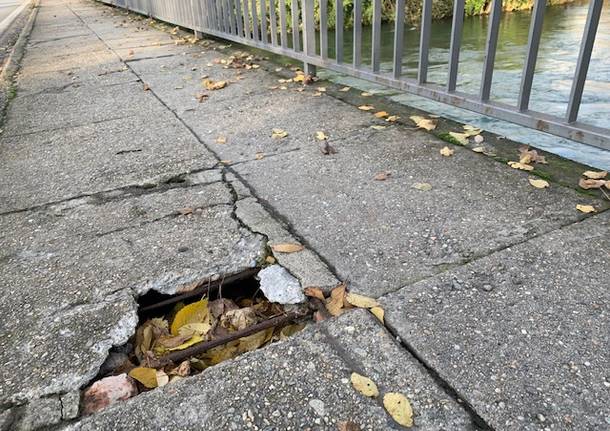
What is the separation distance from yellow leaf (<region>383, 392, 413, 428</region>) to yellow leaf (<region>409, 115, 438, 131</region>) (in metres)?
2.28

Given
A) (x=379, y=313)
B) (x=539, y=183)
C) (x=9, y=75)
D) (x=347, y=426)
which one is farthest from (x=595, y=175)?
(x=9, y=75)

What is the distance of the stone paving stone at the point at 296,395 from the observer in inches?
50.6

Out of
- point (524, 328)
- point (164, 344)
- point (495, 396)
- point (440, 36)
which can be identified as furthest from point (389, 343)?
point (440, 36)

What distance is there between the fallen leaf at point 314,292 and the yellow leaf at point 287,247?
0.89 ft

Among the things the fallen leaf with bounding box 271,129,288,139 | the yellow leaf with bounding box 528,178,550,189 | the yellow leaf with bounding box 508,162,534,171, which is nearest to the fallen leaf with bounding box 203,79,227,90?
the fallen leaf with bounding box 271,129,288,139

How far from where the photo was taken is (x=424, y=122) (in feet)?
10.9

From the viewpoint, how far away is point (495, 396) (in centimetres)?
132

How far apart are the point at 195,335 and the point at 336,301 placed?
1.67 feet

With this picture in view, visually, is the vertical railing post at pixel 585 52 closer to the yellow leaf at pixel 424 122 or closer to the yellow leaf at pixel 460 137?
the yellow leaf at pixel 460 137

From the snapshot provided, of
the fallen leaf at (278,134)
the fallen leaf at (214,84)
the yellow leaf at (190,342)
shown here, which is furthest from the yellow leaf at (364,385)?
the fallen leaf at (214,84)

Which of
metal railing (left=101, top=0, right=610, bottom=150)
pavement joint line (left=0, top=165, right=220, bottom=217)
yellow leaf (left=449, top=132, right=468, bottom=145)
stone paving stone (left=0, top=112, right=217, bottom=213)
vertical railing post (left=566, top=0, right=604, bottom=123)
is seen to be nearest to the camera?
vertical railing post (left=566, top=0, right=604, bottom=123)

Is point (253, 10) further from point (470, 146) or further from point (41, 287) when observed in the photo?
point (41, 287)

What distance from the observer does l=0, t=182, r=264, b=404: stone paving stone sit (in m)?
1.54

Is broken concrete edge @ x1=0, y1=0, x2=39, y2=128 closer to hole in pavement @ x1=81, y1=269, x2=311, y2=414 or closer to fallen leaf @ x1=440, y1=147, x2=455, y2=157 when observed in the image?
hole in pavement @ x1=81, y1=269, x2=311, y2=414
